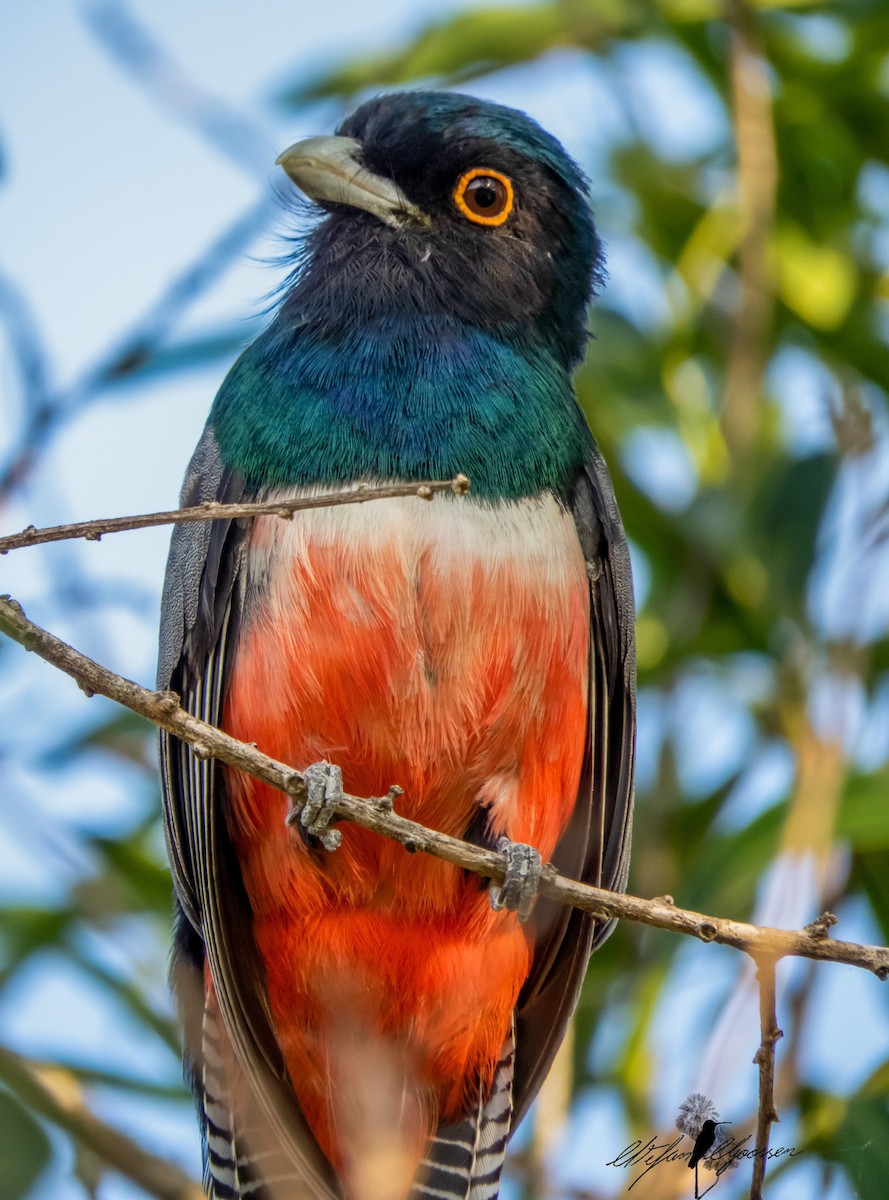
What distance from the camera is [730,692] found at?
6.22m

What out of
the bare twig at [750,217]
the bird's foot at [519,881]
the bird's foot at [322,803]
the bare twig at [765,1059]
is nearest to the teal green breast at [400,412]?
the bird's foot at [322,803]

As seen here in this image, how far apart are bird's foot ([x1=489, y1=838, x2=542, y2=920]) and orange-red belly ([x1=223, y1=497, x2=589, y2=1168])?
9.7 inches

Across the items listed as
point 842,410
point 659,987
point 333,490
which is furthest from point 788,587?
point 333,490

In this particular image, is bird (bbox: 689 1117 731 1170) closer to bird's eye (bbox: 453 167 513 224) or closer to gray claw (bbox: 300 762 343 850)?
gray claw (bbox: 300 762 343 850)

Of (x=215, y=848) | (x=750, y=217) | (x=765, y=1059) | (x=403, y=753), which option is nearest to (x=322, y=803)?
(x=403, y=753)

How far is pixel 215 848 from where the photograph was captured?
4.66m

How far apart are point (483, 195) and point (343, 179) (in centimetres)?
43

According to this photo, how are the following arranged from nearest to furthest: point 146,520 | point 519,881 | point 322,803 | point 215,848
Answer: point 146,520, point 322,803, point 519,881, point 215,848

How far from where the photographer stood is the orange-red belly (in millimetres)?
4324

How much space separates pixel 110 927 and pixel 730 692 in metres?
2.55

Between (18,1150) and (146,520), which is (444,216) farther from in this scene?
(18,1150)

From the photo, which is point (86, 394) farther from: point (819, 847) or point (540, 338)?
point (819, 847)

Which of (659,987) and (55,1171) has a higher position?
(659,987)

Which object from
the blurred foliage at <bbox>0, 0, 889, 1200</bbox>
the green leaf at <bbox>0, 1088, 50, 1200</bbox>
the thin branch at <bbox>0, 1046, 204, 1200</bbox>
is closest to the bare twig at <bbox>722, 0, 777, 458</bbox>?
the blurred foliage at <bbox>0, 0, 889, 1200</bbox>
